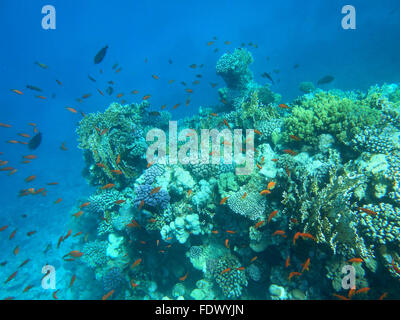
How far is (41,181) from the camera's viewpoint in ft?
89.9

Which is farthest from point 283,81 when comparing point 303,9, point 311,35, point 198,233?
point 198,233

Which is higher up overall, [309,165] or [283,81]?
[283,81]

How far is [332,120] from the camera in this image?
215 inches

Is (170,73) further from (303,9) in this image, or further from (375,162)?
(375,162)

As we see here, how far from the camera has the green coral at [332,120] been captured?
205 inches

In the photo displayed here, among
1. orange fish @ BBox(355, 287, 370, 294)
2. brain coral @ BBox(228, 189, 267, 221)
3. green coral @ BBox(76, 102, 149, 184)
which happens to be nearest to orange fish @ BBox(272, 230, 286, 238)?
brain coral @ BBox(228, 189, 267, 221)

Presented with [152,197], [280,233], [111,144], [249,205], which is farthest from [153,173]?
[280,233]

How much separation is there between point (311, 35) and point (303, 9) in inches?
390

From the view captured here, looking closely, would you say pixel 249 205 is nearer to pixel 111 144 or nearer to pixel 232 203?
pixel 232 203

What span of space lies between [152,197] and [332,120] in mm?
5271

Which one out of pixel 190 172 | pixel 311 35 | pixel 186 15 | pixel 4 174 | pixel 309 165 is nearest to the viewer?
pixel 309 165

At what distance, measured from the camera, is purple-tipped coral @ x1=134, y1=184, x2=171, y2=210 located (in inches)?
210

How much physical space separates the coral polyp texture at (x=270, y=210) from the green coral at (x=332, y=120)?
0.09ft

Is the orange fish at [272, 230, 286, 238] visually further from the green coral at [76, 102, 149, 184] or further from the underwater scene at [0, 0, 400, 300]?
the green coral at [76, 102, 149, 184]
